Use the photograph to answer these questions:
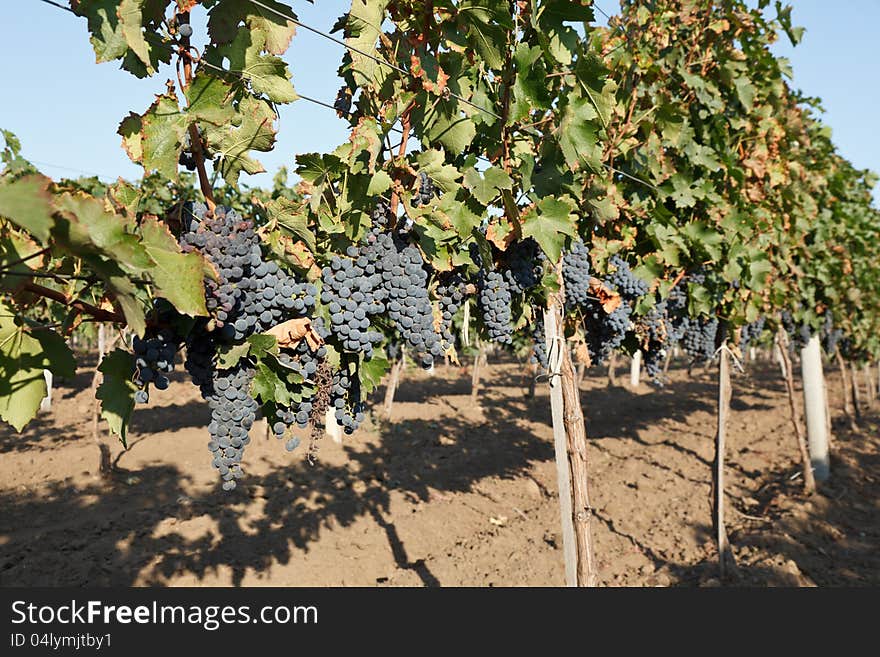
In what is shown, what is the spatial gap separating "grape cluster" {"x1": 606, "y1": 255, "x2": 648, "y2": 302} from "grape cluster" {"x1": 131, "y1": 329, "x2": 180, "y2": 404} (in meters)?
3.63

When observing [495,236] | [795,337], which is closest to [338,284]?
[495,236]

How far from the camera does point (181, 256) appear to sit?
5.76 feet

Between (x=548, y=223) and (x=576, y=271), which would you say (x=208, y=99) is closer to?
(x=548, y=223)

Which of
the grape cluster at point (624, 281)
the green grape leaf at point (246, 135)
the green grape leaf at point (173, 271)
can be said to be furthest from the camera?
the grape cluster at point (624, 281)

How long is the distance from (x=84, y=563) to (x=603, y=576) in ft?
18.3

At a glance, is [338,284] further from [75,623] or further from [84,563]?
[84,563]

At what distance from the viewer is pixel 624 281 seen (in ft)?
16.1

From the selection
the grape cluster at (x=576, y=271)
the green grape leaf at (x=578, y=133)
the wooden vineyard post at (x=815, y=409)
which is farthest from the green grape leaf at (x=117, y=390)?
the wooden vineyard post at (x=815, y=409)

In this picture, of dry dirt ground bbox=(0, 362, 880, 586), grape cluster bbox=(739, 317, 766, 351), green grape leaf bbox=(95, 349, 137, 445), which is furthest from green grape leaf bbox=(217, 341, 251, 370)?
grape cluster bbox=(739, 317, 766, 351)

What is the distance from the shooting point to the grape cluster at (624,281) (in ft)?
16.2

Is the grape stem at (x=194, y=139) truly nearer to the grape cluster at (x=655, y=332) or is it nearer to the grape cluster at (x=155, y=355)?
the grape cluster at (x=155, y=355)

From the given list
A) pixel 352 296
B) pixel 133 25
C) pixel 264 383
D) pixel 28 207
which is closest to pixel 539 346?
pixel 352 296

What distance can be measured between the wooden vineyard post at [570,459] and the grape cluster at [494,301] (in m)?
0.37

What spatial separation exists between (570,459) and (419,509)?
18.2 ft
